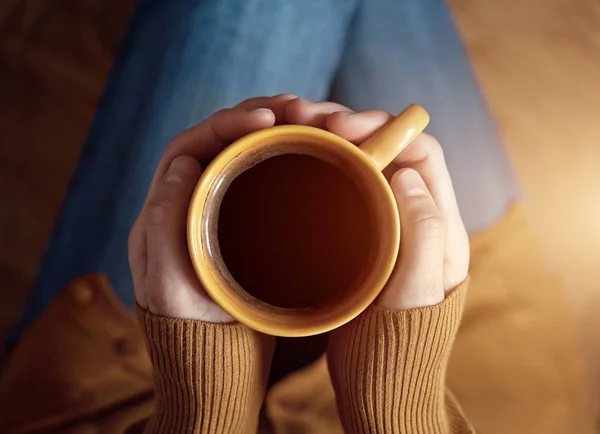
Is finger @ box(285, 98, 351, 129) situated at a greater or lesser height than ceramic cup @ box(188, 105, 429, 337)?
greater

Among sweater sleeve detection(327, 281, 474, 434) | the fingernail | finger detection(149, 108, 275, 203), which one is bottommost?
sweater sleeve detection(327, 281, 474, 434)

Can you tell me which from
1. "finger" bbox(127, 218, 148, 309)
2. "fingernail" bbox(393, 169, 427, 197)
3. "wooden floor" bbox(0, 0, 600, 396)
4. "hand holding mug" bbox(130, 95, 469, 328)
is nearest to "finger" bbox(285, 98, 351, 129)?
"hand holding mug" bbox(130, 95, 469, 328)

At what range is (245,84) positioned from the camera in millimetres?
824

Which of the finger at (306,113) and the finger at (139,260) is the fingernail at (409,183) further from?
the finger at (139,260)

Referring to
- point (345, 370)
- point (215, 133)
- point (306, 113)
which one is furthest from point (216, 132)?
point (345, 370)

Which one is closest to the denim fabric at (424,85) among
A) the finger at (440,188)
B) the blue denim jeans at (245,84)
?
the blue denim jeans at (245,84)

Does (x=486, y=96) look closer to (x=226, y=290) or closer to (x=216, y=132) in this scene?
(x=216, y=132)

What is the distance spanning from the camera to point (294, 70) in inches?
32.9

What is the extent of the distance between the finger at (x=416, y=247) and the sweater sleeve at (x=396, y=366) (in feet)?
0.07

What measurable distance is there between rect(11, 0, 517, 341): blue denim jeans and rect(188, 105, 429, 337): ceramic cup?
0.26 metres

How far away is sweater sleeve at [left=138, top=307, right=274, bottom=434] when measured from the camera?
0.63 meters

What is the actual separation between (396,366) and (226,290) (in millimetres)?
247

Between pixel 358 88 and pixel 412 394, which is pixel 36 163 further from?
pixel 412 394

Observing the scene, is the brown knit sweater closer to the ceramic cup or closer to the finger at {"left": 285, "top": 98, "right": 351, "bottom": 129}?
the ceramic cup
